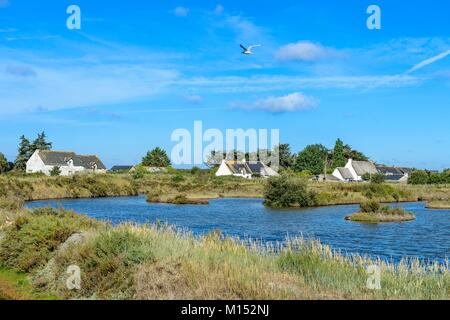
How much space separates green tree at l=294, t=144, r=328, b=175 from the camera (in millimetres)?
135875

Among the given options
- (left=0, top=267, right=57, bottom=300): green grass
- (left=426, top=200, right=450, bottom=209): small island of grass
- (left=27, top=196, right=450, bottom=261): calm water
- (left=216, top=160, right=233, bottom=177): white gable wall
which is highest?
(left=216, top=160, right=233, bottom=177): white gable wall

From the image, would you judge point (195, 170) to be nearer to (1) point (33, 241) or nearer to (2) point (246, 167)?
(2) point (246, 167)

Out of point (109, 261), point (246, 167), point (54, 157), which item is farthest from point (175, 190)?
point (109, 261)

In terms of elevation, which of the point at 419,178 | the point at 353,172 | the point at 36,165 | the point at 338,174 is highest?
the point at 36,165

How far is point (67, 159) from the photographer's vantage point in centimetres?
10450

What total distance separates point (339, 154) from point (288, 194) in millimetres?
85140

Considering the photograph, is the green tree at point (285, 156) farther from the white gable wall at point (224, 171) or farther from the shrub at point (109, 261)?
the shrub at point (109, 261)

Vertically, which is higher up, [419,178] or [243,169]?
[243,169]

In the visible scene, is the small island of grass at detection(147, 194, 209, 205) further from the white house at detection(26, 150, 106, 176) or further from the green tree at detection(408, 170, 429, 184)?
the green tree at detection(408, 170, 429, 184)

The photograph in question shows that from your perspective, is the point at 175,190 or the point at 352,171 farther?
the point at 352,171

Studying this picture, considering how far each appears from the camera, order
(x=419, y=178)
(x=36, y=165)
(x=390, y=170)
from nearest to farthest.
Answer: (x=36, y=165)
(x=419, y=178)
(x=390, y=170)

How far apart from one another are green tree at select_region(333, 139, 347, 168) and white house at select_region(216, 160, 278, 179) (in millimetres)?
22134

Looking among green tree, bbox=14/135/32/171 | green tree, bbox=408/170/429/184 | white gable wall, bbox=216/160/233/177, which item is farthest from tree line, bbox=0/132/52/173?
green tree, bbox=408/170/429/184

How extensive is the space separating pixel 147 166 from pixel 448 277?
12403cm
